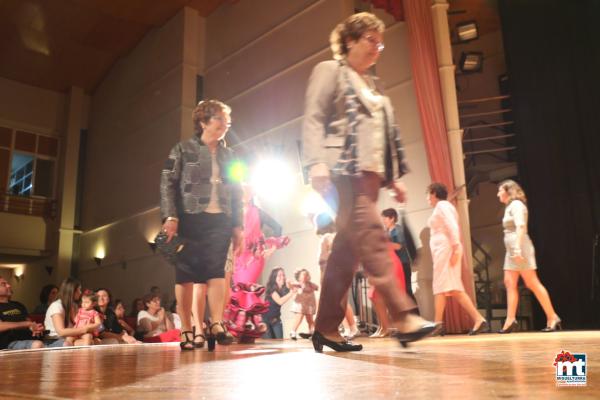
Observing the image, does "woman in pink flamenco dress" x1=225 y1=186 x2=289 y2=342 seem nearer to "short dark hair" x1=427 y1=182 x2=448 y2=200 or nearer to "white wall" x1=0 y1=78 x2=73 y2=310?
"short dark hair" x1=427 y1=182 x2=448 y2=200

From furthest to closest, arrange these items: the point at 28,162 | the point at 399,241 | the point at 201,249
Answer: the point at 28,162 < the point at 399,241 < the point at 201,249

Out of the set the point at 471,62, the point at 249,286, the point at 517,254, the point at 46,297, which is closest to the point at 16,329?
the point at 249,286

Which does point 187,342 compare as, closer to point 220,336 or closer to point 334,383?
point 220,336

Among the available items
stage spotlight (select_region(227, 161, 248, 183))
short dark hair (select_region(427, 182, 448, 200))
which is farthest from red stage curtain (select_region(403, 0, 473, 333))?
stage spotlight (select_region(227, 161, 248, 183))

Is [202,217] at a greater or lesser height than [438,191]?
lesser

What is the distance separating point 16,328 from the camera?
15.1 feet

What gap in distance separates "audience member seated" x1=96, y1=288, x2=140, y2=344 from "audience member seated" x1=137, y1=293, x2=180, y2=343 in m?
0.24

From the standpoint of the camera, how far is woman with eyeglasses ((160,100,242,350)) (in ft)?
9.53

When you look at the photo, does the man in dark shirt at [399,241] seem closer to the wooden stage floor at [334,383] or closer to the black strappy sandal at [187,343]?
the black strappy sandal at [187,343]

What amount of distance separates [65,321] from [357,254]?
4.16 metres

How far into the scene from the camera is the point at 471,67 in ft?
27.0

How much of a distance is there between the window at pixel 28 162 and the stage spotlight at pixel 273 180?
784 centimetres

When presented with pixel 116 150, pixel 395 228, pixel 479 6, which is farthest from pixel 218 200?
pixel 116 150

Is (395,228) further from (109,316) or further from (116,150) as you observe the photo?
(116,150)
